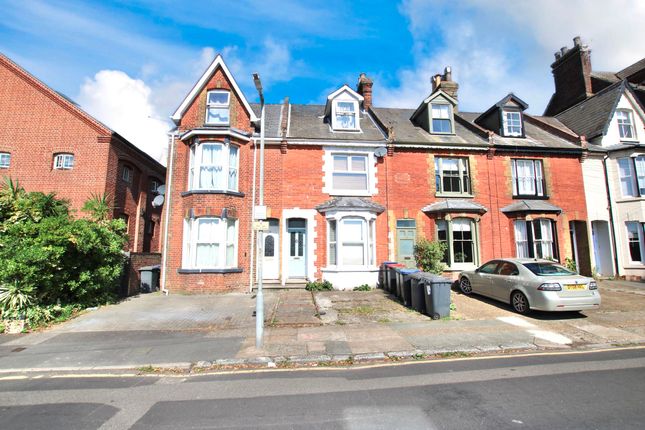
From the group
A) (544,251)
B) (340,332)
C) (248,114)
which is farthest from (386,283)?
(248,114)

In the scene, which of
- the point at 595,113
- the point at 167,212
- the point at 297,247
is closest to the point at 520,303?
the point at 297,247

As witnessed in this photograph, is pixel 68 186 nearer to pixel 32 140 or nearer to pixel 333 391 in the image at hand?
pixel 32 140

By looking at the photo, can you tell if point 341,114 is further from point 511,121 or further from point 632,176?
point 632,176

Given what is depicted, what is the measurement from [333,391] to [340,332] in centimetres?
318

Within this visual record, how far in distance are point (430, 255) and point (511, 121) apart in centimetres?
947

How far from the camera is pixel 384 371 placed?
583 cm

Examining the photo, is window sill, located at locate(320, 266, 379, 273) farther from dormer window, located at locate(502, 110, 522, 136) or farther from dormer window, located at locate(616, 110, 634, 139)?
dormer window, located at locate(616, 110, 634, 139)

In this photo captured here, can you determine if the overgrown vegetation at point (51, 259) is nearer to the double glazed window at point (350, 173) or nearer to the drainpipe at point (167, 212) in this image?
the drainpipe at point (167, 212)

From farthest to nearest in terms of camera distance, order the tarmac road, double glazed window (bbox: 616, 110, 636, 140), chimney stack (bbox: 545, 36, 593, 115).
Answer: chimney stack (bbox: 545, 36, 593, 115) → double glazed window (bbox: 616, 110, 636, 140) → the tarmac road

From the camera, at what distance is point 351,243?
14.4 metres

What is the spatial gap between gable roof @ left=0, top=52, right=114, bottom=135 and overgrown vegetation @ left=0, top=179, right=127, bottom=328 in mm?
5297

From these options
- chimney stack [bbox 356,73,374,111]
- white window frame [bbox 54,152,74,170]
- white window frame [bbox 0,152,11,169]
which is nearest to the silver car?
chimney stack [bbox 356,73,374,111]

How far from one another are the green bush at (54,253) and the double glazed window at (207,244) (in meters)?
2.45

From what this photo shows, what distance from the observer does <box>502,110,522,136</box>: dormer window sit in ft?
57.6
